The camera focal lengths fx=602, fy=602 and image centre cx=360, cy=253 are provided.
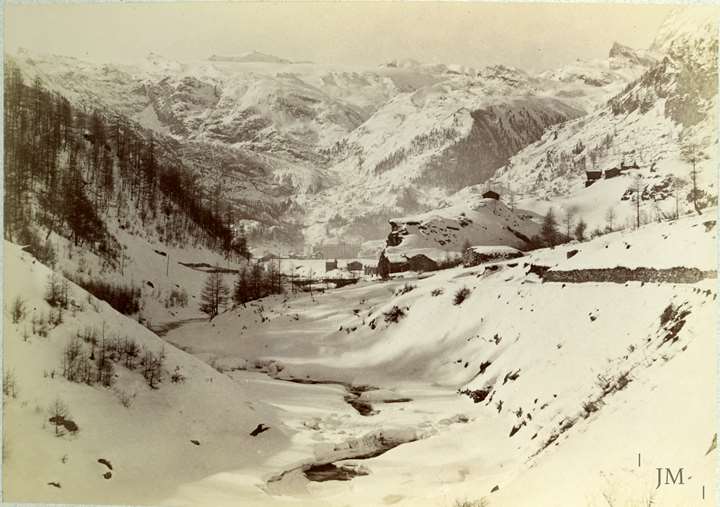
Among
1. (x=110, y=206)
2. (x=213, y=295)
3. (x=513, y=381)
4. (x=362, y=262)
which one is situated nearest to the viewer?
(x=513, y=381)

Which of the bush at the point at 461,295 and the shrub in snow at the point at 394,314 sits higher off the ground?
the bush at the point at 461,295

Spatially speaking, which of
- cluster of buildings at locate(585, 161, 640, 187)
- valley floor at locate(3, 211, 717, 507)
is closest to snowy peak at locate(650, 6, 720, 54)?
cluster of buildings at locate(585, 161, 640, 187)

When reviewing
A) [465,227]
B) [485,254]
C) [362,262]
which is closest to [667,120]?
[465,227]

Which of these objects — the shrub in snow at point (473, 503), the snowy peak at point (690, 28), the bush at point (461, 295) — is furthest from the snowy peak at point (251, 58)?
the bush at point (461, 295)

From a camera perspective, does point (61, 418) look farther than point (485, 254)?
No

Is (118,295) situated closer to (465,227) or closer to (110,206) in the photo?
(110,206)

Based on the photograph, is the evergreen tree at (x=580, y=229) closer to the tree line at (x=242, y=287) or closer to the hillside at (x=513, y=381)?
the hillside at (x=513, y=381)
